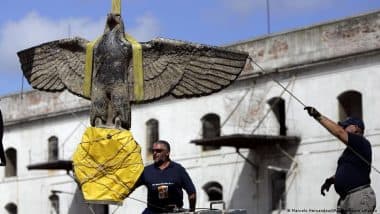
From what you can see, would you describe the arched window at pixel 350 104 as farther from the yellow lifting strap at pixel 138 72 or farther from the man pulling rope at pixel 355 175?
the man pulling rope at pixel 355 175

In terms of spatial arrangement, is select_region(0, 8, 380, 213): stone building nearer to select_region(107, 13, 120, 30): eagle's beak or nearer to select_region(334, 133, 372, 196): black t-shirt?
select_region(107, 13, 120, 30): eagle's beak

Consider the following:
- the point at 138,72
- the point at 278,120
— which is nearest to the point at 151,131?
the point at 278,120

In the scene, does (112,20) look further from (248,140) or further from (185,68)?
(248,140)

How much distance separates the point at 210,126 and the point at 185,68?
2352cm

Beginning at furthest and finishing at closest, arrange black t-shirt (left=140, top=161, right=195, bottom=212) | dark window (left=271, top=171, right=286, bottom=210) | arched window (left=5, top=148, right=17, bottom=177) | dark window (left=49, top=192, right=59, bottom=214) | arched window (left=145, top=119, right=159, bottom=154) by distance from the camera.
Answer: arched window (left=5, top=148, right=17, bottom=177), dark window (left=49, top=192, right=59, bottom=214), arched window (left=145, top=119, right=159, bottom=154), dark window (left=271, top=171, right=286, bottom=210), black t-shirt (left=140, top=161, right=195, bottom=212)

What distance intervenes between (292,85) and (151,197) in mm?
21674

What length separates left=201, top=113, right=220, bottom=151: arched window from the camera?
35.8 metres

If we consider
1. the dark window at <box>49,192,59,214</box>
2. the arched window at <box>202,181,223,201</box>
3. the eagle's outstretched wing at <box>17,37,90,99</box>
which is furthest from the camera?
the dark window at <box>49,192,59,214</box>

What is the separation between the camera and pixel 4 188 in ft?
146

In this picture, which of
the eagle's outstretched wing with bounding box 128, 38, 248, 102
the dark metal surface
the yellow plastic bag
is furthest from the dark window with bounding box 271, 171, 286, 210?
the yellow plastic bag

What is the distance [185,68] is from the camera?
12.6m

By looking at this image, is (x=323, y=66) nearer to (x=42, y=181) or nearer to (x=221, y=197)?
(x=221, y=197)

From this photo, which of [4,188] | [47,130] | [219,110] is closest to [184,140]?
[219,110]

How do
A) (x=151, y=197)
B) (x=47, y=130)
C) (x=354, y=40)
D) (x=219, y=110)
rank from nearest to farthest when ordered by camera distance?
(x=151, y=197) → (x=354, y=40) → (x=219, y=110) → (x=47, y=130)
